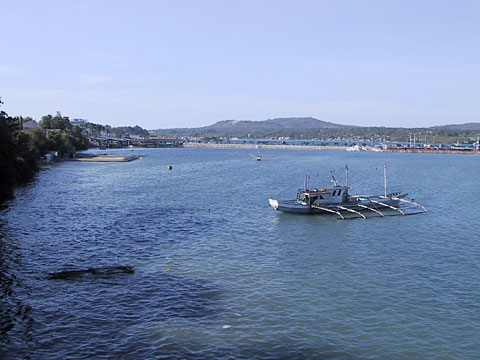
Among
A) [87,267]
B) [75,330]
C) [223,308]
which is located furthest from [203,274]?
[75,330]

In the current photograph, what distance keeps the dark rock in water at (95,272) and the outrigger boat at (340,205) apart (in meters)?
27.3

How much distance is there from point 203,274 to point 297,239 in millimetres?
14083

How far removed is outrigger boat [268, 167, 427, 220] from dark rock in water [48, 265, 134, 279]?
89.7 ft

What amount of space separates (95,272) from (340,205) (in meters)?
35.3

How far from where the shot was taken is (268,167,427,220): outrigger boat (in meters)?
55.3

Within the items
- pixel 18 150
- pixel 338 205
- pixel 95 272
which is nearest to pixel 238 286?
pixel 95 272

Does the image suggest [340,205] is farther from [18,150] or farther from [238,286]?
[18,150]

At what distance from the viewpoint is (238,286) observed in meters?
29.2

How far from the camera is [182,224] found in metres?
48.9

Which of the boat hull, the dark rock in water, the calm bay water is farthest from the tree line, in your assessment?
the boat hull

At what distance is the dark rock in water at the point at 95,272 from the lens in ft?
98.6

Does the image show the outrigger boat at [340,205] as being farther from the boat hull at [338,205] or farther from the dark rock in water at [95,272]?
the dark rock in water at [95,272]

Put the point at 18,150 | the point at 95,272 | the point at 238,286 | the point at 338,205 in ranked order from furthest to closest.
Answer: the point at 18,150 < the point at 338,205 < the point at 95,272 < the point at 238,286

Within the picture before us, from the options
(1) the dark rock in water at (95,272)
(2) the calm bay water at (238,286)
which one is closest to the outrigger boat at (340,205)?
(2) the calm bay water at (238,286)
